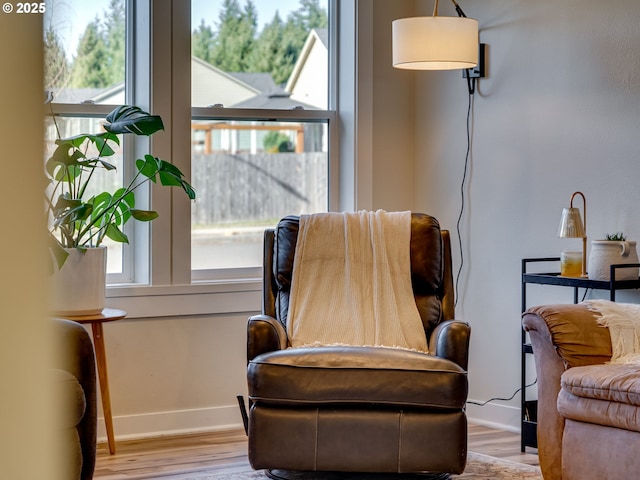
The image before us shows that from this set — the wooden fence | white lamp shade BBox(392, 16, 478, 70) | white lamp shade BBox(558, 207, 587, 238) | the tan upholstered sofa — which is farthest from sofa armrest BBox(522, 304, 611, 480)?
the wooden fence

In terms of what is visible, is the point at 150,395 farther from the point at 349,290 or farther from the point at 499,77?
the point at 499,77

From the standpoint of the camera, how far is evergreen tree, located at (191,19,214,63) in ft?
12.7

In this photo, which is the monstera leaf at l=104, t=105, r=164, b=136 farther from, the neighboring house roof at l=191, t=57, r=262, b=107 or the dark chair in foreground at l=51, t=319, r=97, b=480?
the dark chair in foreground at l=51, t=319, r=97, b=480

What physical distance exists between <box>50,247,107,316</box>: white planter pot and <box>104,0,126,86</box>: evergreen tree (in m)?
0.89

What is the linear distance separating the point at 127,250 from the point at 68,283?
64cm

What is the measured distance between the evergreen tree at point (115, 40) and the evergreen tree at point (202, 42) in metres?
0.32

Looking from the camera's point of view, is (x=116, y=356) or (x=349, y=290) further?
(x=116, y=356)

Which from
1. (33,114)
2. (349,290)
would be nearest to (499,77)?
(349,290)

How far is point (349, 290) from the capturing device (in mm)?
3266

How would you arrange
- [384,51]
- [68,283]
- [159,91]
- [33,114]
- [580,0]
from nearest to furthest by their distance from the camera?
[33,114]
[68,283]
[580,0]
[159,91]
[384,51]

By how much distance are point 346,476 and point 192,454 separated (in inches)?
28.7

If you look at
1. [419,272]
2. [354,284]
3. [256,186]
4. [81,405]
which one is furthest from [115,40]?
[81,405]

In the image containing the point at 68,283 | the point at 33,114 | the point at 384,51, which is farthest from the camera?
the point at 384,51

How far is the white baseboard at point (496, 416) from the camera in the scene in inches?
149
